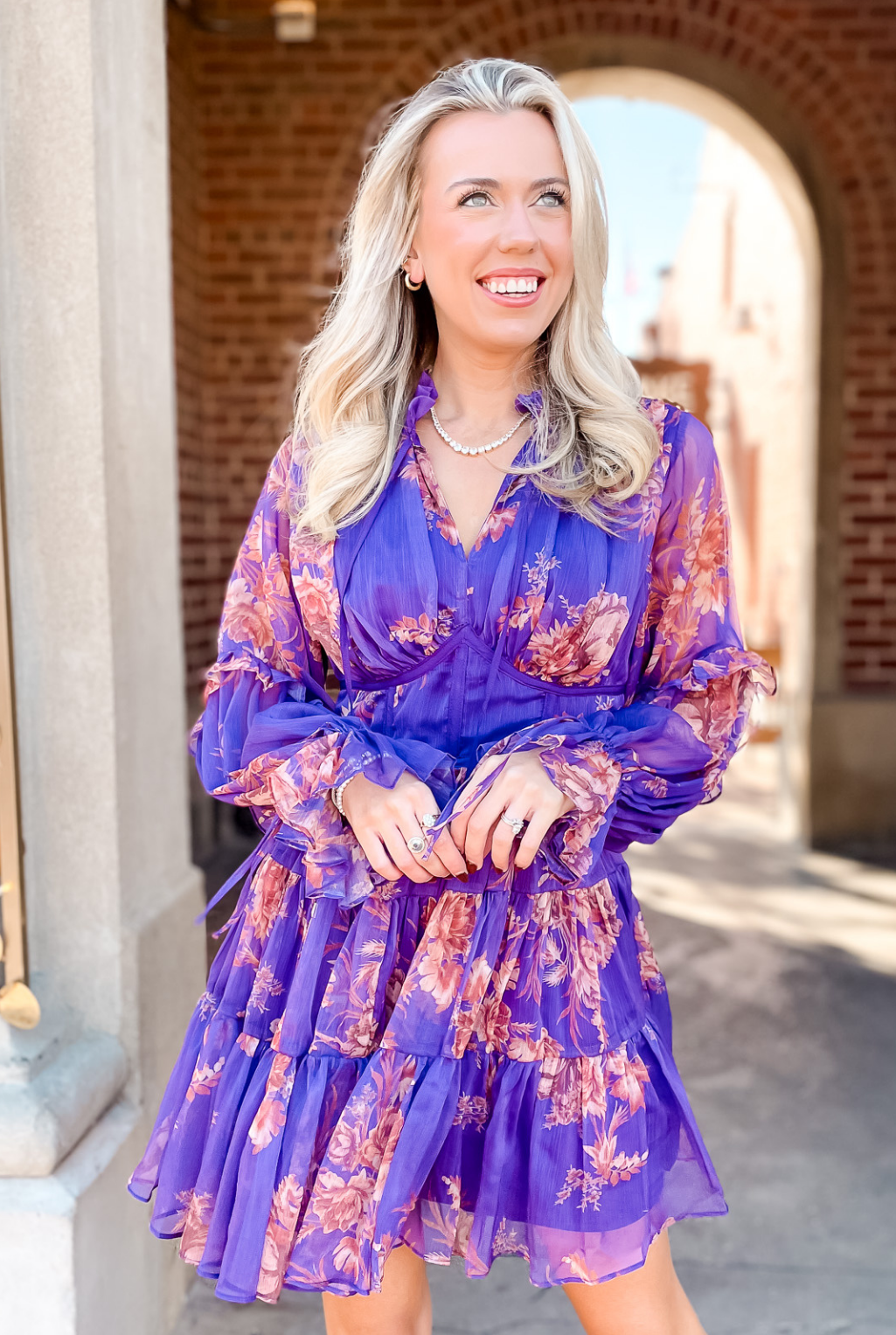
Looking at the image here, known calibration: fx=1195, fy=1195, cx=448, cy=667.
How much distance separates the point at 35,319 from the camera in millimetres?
1999

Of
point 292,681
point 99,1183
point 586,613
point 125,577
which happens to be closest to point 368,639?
point 292,681

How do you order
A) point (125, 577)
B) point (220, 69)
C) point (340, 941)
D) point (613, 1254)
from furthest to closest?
point (220, 69) < point (125, 577) < point (340, 941) < point (613, 1254)

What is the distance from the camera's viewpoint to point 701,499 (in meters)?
1.59

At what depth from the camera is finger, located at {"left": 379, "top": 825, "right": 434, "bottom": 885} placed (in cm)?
142

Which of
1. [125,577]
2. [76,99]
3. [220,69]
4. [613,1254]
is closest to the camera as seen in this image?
[613,1254]

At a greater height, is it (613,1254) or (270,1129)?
(270,1129)

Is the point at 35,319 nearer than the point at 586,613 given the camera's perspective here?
No

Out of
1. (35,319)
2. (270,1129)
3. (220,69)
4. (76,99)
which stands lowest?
(270,1129)

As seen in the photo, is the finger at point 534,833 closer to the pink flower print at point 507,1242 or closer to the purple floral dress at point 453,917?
the purple floral dress at point 453,917

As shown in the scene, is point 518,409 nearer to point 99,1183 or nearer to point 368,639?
point 368,639

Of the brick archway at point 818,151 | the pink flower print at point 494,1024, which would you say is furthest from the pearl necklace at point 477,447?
the brick archway at point 818,151

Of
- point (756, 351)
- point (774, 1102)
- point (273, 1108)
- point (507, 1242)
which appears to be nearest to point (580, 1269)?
point (507, 1242)

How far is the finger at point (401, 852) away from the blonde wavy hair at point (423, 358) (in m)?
0.41

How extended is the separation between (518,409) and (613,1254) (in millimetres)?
1092
